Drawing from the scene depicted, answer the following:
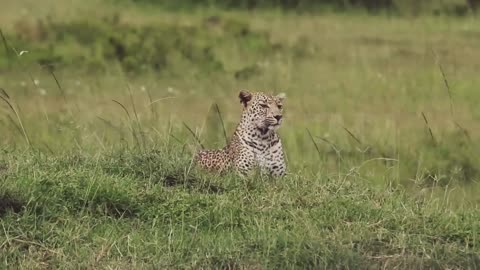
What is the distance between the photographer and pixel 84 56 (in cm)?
1260

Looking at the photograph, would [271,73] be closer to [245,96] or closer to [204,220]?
[245,96]

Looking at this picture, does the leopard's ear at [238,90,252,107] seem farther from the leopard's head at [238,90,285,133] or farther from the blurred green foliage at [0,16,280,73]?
the blurred green foliage at [0,16,280,73]

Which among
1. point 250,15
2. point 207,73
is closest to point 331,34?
point 250,15

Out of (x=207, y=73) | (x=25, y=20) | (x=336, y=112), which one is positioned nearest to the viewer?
(x=336, y=112)

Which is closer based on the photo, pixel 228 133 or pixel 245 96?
pixel 245 96

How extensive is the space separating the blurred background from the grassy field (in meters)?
0.03

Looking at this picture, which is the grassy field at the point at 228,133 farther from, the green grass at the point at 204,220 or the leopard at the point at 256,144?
the leopard at the point at 256,144

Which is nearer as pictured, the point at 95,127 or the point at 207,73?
the point at 95,127

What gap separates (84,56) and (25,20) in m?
1.47

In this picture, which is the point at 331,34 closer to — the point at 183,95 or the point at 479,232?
the point at 183,95

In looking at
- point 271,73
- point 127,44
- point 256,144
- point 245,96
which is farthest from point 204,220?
point 127,44

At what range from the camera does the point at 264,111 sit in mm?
6395

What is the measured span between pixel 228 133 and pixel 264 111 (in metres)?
2.73

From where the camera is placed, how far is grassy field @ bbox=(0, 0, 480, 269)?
212 inches
